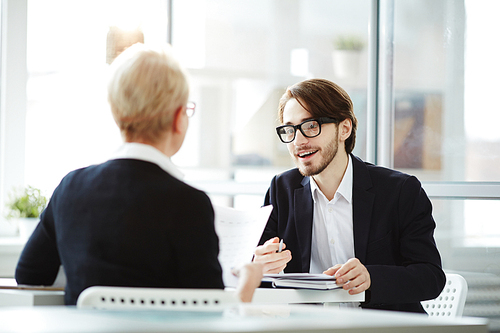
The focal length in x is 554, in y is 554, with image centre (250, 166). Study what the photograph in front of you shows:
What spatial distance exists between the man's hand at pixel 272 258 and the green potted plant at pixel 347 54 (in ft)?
5.21

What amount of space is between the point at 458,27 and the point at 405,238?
1238 mm

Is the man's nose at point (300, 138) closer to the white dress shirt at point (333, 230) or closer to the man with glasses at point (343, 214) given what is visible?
the man with glasses at point (343, 214)

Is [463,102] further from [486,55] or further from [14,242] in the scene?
[14,242]

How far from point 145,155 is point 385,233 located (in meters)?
1.02

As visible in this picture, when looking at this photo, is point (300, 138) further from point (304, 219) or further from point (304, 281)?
point (304, 281)

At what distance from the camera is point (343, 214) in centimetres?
202

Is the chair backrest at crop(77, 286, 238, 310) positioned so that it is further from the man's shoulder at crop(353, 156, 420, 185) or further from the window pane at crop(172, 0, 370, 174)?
the window pane at crop(172, 0, 370, 174)

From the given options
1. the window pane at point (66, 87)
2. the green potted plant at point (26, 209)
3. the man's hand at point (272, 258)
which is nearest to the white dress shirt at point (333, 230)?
the man's hand at point (272, 258)

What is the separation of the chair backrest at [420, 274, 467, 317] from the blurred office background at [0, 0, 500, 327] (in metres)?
0.52

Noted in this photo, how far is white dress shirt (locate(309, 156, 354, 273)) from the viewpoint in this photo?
77.9 inches

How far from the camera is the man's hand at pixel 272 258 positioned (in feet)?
5.82

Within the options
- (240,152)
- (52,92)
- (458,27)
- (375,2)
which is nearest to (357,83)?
(375,2)

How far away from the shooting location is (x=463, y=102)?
8.48 ft

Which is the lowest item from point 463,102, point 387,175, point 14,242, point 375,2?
point 14,242
